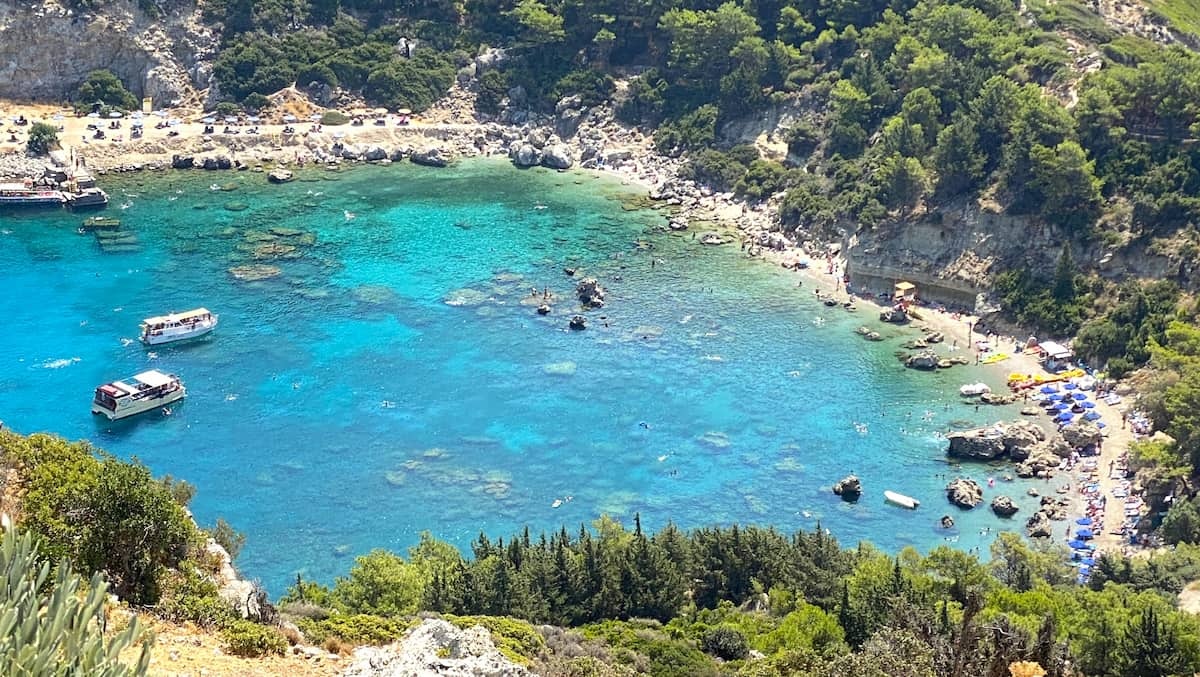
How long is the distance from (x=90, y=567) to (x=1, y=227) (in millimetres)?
81253

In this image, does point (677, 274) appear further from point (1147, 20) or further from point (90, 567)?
point (90, 567)

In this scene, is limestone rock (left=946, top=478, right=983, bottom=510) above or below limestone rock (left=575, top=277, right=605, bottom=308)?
below

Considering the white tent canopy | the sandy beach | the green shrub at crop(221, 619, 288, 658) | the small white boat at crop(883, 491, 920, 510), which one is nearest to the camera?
the green shrub at crop(221, 619, 288, 658)

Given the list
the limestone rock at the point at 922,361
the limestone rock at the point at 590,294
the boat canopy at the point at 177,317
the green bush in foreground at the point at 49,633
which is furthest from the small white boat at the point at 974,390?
the green bush in foreground at the point at 49,633

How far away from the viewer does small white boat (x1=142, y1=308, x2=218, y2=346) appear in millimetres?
84938

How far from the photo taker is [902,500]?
69.3 metres

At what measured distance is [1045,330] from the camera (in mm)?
88000

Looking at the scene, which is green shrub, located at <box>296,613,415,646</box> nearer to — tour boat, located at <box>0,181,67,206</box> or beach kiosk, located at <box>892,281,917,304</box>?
beach kiosk, located at <box>892,281,917,304</box>

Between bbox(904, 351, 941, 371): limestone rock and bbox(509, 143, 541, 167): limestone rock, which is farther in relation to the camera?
bbox(509, 143, 541, 167): limestone rock

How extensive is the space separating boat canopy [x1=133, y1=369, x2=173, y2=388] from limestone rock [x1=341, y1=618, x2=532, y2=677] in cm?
4635

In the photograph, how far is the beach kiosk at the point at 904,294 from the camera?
9375 cm

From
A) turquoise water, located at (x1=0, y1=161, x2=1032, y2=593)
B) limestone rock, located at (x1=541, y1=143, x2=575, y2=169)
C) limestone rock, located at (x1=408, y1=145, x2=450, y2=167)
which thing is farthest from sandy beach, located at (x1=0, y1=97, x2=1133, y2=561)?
turquoise water, located at (x1=0, y1=161, x2=1032, y2=593)

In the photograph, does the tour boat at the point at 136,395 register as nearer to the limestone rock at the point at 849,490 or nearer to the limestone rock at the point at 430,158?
the limestone rock at the point at 849,490

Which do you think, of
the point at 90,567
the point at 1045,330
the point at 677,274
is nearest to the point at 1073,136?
the point at 1045,330
